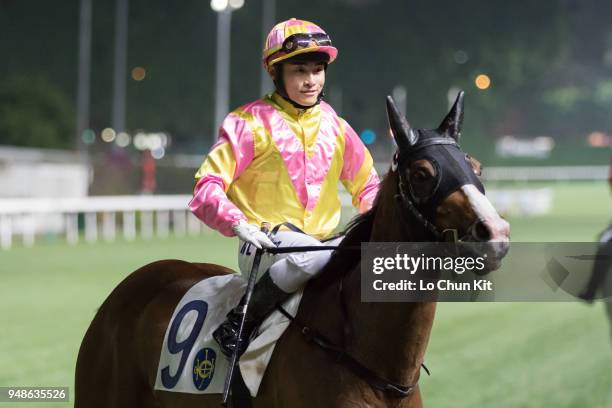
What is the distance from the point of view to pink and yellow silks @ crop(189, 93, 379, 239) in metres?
4.77

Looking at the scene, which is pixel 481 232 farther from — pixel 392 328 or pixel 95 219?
pixel 95 219

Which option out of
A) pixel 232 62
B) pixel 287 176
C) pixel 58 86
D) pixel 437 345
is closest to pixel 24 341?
pixel 437 345

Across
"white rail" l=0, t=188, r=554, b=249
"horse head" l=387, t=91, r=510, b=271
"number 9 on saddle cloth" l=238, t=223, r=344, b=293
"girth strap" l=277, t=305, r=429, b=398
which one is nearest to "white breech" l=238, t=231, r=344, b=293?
"number 9 on saddle cloth" l=238, t=223, r=344, b=293

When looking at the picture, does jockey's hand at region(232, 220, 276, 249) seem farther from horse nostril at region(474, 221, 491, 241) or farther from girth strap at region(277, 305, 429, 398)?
horse nostril at region(474, 221, 491, 241)

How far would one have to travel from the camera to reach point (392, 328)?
13.4 ft

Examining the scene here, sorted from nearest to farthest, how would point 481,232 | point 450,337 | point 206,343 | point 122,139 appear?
point 481,232 → point 206,343 → point 450,337 → point 122,139

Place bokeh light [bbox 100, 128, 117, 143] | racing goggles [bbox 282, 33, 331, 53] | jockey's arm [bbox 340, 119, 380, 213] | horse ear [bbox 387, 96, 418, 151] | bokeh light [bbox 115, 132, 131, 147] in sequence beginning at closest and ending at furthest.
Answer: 1. horse ear [bbox 387, 96, 418, 151]
2. racing goggles [bbox 282, 33, 331, 53]
3. jockey's arm [bbox 340, 119, 380, 213]
4. bokeh light [bbox 115, 132, 131, 147]
5. bokeh light [bbox 100, 128, 117, 143]

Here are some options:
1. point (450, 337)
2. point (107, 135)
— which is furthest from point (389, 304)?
point (107, 135)

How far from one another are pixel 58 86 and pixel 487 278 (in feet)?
173

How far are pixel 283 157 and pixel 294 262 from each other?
60cm

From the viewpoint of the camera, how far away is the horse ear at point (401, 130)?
3.94 meters

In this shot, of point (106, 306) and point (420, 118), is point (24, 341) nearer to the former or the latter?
point (106, 306)

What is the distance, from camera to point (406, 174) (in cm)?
395

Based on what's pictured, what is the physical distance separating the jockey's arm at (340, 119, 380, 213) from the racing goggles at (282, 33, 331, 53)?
17.0 inches
